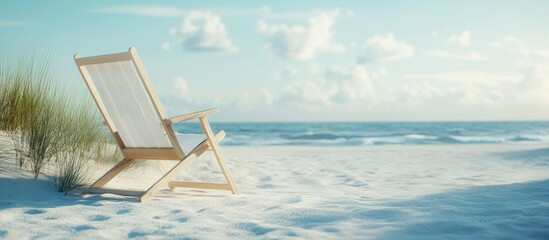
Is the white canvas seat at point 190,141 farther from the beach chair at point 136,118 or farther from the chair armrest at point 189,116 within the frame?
the chair armrest at point 189,116

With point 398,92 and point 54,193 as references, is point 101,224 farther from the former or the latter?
point 398,92

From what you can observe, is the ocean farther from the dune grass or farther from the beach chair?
the beach chair

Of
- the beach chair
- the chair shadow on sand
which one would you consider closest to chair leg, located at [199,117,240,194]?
the beach chair

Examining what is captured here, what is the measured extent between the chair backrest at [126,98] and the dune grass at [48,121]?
55 centimetres

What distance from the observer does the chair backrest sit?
357 cm

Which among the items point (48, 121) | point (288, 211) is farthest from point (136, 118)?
point (288, 211)

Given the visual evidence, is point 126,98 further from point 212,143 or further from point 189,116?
point 212,143

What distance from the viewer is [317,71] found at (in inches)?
1292

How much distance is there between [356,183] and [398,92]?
27418 mm

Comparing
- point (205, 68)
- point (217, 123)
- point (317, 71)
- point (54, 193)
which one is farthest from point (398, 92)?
point (54, 193)

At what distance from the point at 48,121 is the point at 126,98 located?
883 mm

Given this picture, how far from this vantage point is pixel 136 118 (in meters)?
3.85

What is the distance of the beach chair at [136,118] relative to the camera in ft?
11.8

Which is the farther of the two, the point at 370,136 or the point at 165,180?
the point at 370,136
